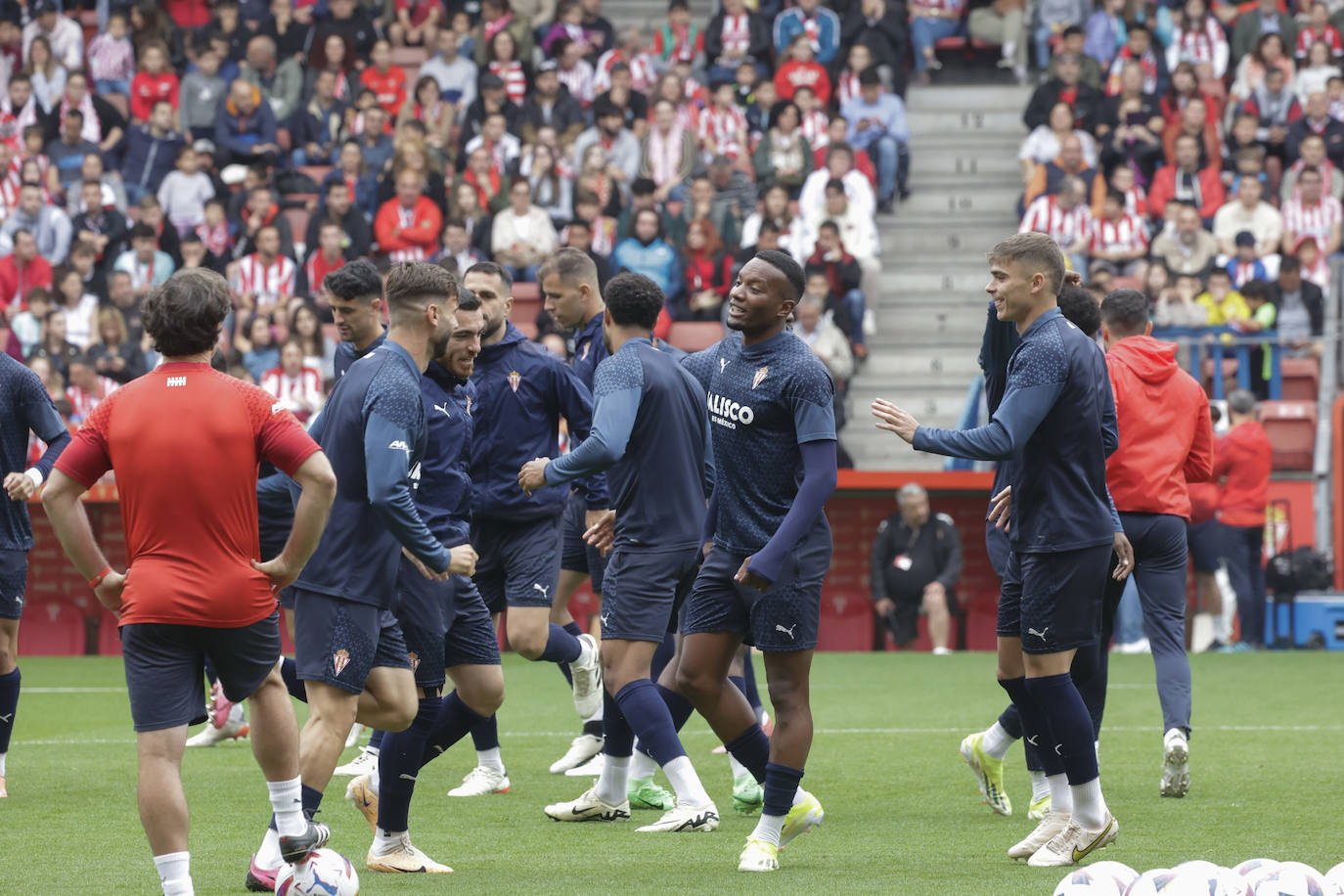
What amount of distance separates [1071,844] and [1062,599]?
Answer: 2.88 feet

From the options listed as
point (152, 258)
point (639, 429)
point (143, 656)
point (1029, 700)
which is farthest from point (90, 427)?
point (152, 258)

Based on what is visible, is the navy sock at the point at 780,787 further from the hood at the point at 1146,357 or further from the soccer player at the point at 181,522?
the hood at the point at 1146,357

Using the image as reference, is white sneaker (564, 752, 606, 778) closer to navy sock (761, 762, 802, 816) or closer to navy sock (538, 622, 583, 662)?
navy sock (538, 622, 583, 662)

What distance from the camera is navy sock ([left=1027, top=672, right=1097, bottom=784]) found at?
6.38 metres

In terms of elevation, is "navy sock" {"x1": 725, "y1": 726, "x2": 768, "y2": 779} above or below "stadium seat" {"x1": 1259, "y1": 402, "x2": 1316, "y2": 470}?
above

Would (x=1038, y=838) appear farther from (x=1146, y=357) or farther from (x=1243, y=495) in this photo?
(x=1243, y=495)

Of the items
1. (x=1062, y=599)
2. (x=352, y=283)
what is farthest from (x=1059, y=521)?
(x=352, y=283)

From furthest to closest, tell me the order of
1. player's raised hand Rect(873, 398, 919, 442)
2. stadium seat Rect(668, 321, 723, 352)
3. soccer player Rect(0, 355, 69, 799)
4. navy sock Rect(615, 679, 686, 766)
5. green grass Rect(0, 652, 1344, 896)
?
stadium seat Rect(668, 321, 723, 352), soccer player Rect(0, 355, 69, 799), navy sock Rect(615, 679, 686, 766), green grass Rect(0, 652, 1344, 896), player's raised hand Rect(873, 398, 919, 442)

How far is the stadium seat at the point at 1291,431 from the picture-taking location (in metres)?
17.2

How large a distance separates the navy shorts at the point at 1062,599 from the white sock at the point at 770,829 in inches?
42.8

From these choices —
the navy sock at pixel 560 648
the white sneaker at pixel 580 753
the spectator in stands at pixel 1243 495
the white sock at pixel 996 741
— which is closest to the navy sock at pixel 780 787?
the white sock at pixel 996 741

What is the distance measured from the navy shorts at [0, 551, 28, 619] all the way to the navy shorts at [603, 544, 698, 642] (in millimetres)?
2840

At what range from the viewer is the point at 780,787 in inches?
252

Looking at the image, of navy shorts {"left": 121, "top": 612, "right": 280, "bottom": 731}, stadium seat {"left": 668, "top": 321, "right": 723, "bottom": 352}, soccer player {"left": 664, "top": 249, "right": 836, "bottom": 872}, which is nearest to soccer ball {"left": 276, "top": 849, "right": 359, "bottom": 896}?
navy shorts {"left": 121, "top": 612, "right": 280, "bottom": 731}
